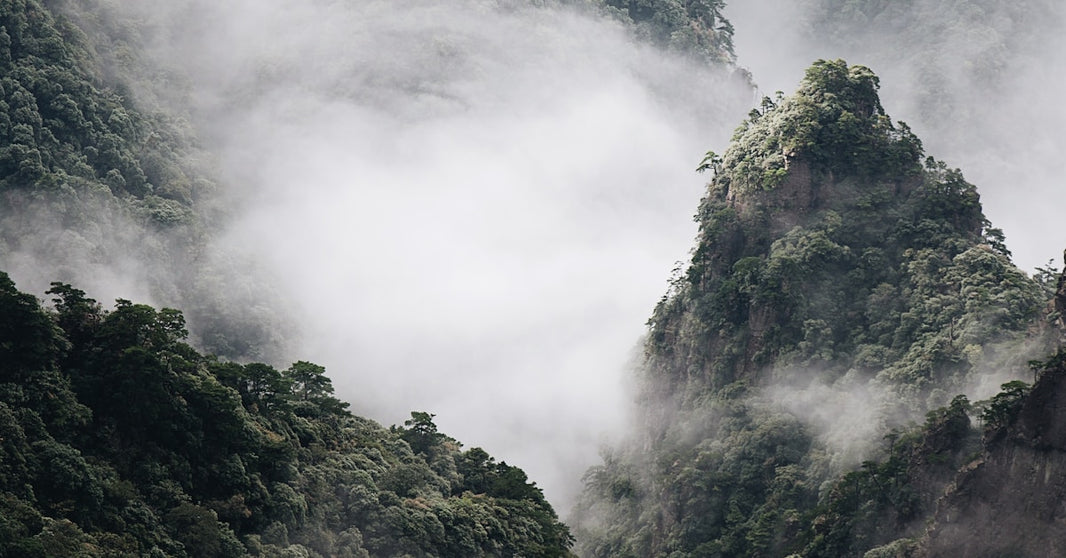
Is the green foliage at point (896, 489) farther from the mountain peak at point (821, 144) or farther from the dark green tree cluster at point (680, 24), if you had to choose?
the dark green tree cluster at point (680, 24)

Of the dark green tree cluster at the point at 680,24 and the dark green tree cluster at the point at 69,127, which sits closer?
the dark green tree cluster at the point at 69,127

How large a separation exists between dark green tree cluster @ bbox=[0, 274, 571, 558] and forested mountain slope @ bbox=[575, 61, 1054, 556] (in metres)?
13.8

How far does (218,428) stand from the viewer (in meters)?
64.5

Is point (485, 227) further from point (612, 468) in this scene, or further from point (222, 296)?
point (612, 468)

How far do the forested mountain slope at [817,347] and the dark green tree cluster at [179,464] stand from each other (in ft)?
45.4

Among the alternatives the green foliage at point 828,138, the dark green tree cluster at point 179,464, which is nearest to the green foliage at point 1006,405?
the dark green tree cluster at point 179,464

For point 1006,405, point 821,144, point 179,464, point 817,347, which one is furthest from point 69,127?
point 1006,405

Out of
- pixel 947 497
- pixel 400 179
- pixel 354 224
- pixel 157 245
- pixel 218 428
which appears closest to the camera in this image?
pixel 218 428

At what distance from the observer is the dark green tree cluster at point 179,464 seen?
5638 centimetres

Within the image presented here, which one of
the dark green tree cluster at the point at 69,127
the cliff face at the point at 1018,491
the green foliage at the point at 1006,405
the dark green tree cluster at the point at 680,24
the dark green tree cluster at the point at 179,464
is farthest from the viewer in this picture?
the dark green tree cluster at the point at 680,24

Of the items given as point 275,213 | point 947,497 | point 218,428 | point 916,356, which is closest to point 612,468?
point 916,356

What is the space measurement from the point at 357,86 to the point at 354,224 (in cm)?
1725

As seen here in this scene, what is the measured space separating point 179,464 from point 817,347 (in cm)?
3961

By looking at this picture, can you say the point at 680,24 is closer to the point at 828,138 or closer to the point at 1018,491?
the point at 828,138
